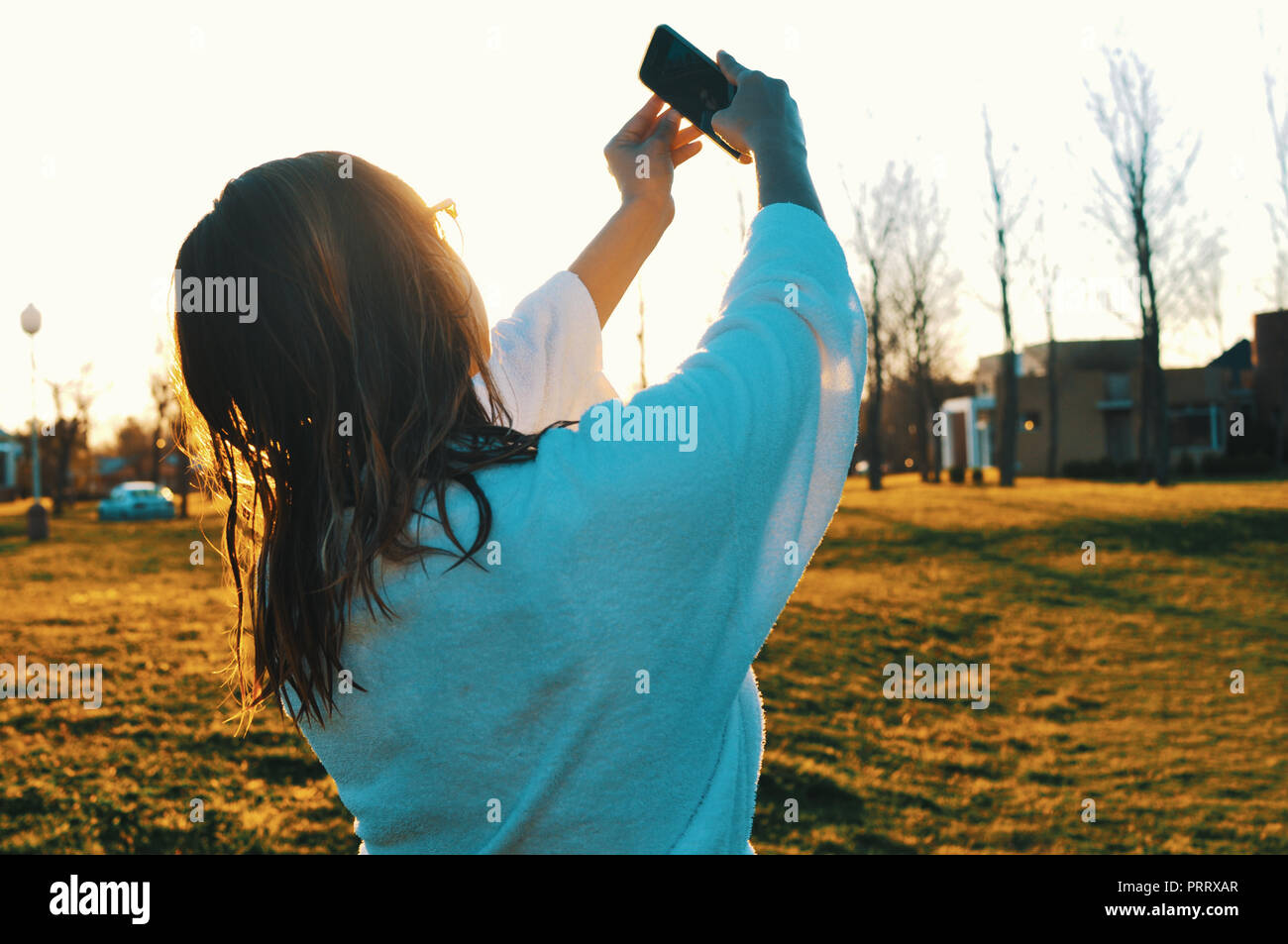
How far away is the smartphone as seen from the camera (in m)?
1.51

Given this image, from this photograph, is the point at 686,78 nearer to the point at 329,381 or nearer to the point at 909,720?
the point at 329,381

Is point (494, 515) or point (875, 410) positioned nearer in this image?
point (494, 515)

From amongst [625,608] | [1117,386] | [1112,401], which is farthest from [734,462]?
[1117,386]

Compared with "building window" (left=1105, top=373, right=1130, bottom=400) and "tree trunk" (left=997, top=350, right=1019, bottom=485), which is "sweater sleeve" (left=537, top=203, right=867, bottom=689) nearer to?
"tree trunk" (left=997, top=350, right=1019, bottom=485)

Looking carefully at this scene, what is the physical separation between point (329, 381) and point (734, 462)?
0.47 meters

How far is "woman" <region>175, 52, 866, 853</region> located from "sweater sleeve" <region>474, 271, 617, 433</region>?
0.37 meters

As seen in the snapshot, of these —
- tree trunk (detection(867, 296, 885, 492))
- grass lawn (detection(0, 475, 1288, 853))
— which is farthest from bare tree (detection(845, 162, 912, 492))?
grass lawn (detection(0, 475, 1288, 853))

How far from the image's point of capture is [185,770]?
582 cm

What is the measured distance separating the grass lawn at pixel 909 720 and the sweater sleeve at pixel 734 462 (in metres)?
0.61

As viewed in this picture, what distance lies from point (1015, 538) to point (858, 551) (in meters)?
2.97

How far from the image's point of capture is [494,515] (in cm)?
102

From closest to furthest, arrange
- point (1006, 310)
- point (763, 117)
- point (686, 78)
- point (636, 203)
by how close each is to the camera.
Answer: point (763, 117), point (686, 78), point (636, 203), point (1006, 310)
